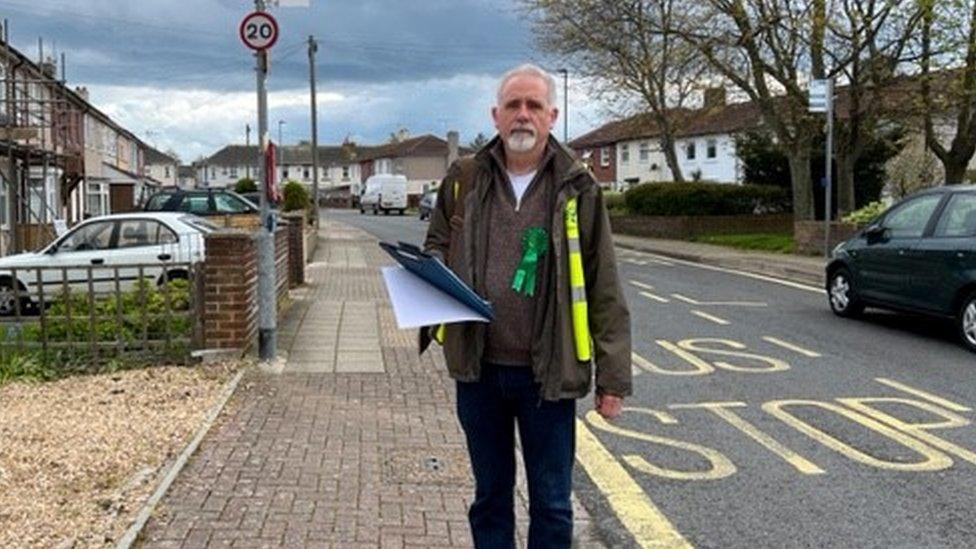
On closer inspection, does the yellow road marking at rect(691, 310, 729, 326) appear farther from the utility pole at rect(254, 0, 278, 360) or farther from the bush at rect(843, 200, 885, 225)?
the bush at rect(843, 200, 885, 225)

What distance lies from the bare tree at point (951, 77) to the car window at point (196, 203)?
16.0 m

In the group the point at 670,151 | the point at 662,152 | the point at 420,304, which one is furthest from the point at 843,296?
the point at 662,152

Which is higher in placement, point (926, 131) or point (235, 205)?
point (926, 131)

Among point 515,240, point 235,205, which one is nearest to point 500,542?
point 515,240

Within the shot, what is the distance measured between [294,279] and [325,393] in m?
9.04

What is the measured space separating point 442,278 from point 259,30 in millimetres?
6091

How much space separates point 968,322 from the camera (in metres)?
9.98

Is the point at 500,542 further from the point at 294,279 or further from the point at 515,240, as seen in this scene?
the point at 294,279

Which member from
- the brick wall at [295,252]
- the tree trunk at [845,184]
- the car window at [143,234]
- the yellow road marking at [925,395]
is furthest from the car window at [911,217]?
the tree trunk at [845,184]

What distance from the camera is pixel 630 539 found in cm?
464

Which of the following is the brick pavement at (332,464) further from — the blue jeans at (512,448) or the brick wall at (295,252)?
the brick wall at (295,252)

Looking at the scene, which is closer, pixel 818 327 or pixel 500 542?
pixel 500 542

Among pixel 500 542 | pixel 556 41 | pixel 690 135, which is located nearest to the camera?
pixel 500 542

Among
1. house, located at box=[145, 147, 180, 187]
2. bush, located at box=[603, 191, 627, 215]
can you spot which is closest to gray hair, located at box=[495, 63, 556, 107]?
bush, located at box=[603, 191, 627, 215]
